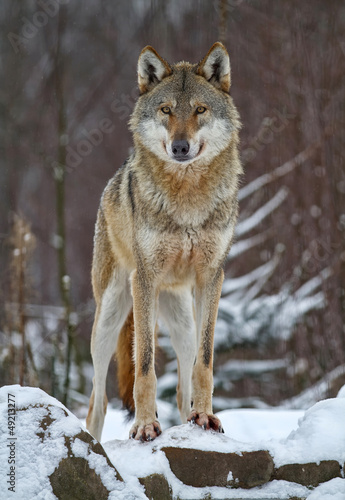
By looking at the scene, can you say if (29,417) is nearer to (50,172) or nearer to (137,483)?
(137,483)

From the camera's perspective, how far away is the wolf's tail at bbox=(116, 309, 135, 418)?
505 cm

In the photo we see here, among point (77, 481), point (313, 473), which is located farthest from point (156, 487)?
point (313, 473)

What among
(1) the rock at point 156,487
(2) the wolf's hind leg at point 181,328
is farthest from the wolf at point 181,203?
(1) the rock at point 156,487

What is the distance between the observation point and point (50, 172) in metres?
13.7

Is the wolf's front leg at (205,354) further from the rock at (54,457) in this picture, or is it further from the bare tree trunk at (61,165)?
the bare tree trunk at (61,165)

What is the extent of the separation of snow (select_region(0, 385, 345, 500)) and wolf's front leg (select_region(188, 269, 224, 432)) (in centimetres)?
15

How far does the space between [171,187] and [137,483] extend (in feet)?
6.61

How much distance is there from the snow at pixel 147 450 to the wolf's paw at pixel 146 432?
0.19ft

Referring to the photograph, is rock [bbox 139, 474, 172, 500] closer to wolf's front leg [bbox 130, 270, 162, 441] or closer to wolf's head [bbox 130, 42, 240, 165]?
wolf's front leg [bbox 130, 270, 162, 441]

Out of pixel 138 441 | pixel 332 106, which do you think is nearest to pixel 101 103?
pixel 332 106

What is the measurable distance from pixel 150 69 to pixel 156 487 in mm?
2911

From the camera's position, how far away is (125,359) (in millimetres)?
5086

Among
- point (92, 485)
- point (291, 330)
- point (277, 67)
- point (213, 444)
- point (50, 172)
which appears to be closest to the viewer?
point (92, 485)

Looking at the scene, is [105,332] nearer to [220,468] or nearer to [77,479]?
[220,468]
